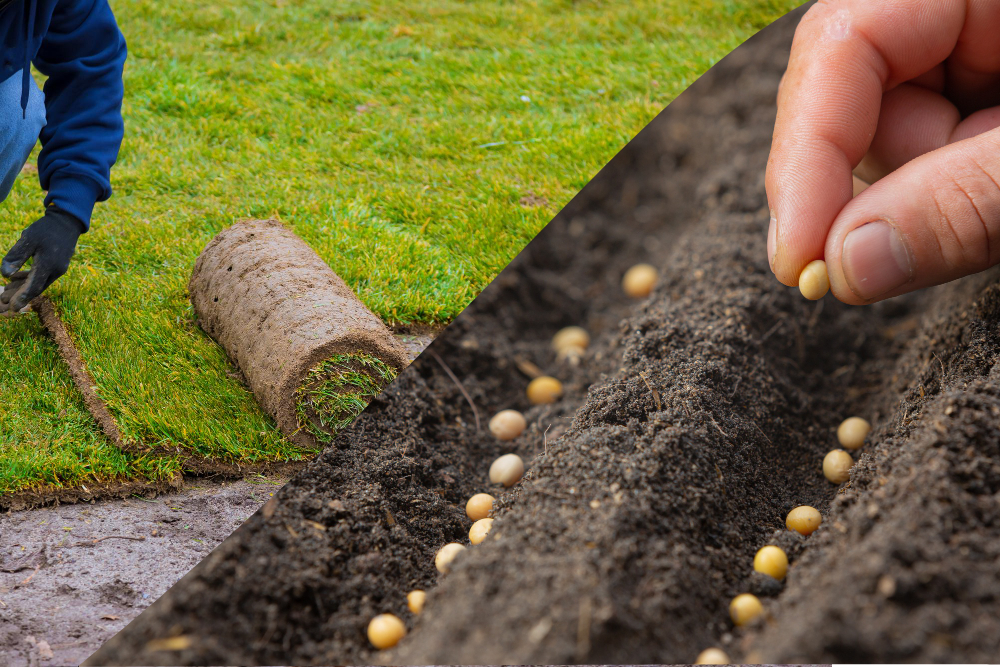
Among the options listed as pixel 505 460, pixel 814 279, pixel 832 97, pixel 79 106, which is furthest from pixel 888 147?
pixel 79 106

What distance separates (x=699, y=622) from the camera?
61.2 inches

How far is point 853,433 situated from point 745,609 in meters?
0.99

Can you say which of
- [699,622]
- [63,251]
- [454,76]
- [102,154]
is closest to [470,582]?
[699,622]

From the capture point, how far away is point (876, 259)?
6.22ft

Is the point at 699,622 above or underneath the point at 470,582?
above

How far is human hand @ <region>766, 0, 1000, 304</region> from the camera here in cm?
185

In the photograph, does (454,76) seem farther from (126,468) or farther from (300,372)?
(126,468)

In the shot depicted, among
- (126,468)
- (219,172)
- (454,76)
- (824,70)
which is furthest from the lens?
(454,76)

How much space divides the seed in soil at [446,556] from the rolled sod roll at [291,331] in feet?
1.37

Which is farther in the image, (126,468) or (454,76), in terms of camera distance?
(454,76)

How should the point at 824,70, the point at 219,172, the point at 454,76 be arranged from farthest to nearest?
the point at 454,76
the point at 824,70
the point at 219,172

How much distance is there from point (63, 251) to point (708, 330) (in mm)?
1979

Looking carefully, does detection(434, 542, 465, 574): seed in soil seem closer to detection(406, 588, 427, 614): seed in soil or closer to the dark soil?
detection(406, 588, 427, 614): seed in soil

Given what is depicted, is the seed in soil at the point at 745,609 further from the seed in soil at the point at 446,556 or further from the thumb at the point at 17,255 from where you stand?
the thumb at the point at 17,255
